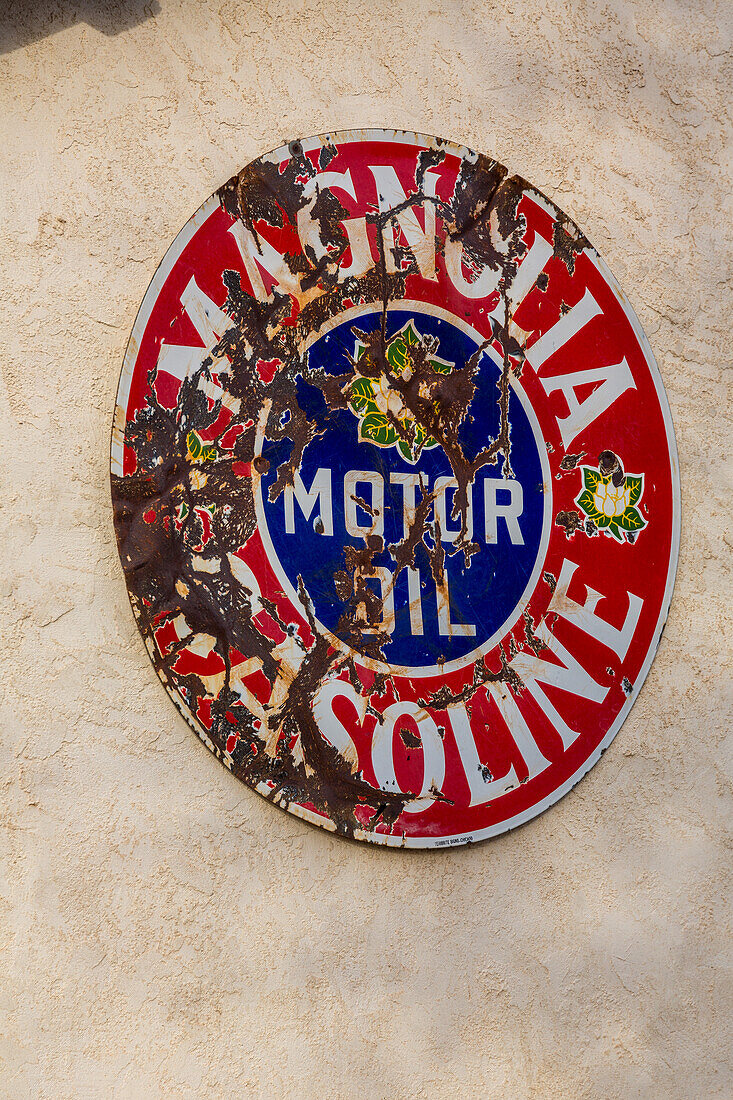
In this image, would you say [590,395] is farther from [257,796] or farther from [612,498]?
[257,796]

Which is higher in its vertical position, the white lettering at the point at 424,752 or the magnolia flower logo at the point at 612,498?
the magnolia flower logo at the point at 612,498

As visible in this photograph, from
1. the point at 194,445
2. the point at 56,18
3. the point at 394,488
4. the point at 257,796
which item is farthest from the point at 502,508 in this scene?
the point at 56,18

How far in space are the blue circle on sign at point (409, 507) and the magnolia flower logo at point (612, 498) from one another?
0.12 metres

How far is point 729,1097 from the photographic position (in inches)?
83.1

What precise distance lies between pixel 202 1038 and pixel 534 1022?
0.64 metres

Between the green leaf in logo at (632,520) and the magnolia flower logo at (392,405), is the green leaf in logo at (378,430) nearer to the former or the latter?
the magnolia flower logo at (392,405)

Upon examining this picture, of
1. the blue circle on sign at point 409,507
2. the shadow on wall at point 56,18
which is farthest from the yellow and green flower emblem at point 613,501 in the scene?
the shadow on wall at point 56,18

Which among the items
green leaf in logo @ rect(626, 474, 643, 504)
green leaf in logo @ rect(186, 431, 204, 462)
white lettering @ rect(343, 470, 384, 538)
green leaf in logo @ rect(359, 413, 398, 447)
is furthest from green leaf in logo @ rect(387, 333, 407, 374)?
green leaf in logo @ rect(626, 474, 643, 504)

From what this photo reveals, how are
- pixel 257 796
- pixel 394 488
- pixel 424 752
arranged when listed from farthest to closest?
pixel 394 488 → pixel 424 752 → pixel 257 796

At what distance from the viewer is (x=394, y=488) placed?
2.12m

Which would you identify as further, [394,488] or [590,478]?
[590,478]

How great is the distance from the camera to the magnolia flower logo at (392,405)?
2107 millimetres

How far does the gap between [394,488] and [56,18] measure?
3.62 ft

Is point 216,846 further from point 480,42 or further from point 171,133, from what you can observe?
point 480,42
